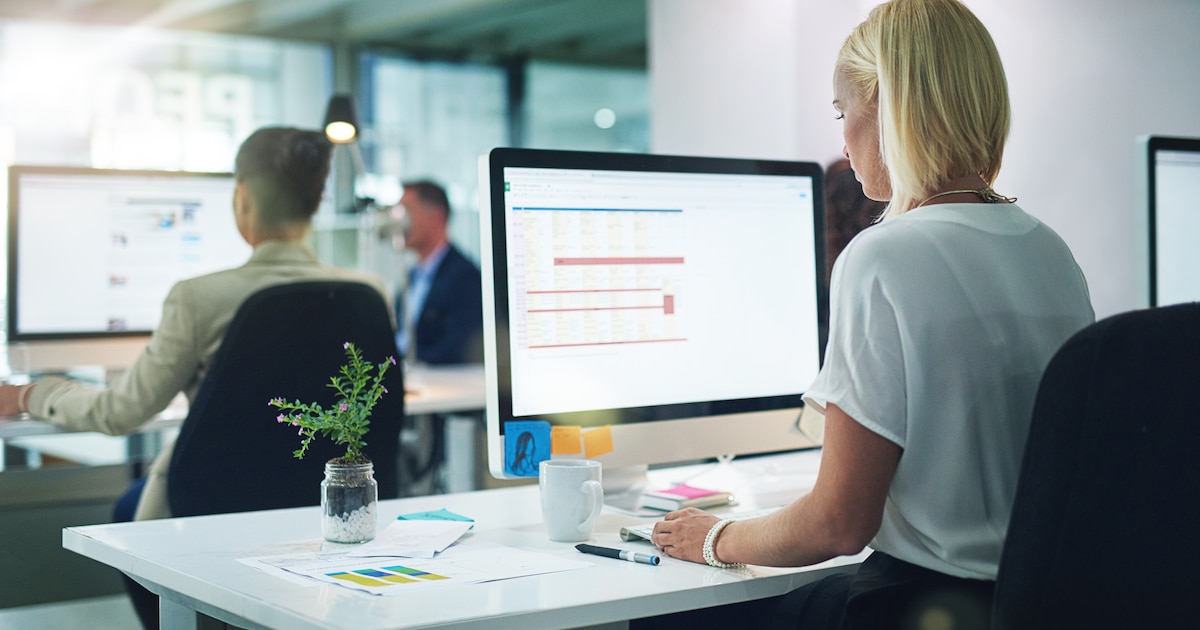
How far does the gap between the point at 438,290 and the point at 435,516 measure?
3468 millimetres

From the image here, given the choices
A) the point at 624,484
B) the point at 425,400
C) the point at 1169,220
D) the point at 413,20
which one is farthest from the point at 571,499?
the point at 413,20

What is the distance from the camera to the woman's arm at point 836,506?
1.05 meters

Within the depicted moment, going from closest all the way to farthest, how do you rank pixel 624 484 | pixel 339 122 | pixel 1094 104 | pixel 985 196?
pixel 985 196
pixel 624 484
pixel 1094 104
pixel 339 122

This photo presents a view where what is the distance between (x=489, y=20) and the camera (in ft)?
26.2

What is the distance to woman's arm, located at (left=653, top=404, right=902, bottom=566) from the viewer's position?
1050 millimetres

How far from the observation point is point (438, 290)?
4.87m

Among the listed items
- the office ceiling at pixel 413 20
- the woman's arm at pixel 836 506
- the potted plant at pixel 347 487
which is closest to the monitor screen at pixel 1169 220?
the woman's arm at pixel 836 506

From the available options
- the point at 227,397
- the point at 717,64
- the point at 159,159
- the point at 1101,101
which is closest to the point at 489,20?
the point at 159,159

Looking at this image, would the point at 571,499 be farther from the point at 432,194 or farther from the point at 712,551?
the point at 432,194

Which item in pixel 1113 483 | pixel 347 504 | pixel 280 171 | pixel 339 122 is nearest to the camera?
pixel 1113 483

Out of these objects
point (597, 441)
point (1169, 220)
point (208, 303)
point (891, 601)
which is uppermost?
point (1169, 220)

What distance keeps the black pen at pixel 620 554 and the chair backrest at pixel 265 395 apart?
85 centimetres

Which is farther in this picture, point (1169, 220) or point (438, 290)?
point (438, 290)

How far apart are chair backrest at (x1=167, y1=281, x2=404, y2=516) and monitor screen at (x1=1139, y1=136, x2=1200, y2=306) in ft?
4.64
